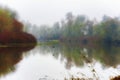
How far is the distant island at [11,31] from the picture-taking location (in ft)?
68.1

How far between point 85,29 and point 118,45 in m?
2.41

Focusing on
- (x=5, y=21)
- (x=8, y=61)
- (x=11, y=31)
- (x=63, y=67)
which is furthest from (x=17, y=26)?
(x=63, y=67)

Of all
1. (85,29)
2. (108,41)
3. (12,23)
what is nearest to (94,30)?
(85,29)

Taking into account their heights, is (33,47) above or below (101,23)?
below

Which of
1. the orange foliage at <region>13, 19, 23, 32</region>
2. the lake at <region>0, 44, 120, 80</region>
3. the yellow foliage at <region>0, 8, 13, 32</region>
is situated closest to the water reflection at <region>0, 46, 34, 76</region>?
the lake at <region>0, 44, 120, 80</region>

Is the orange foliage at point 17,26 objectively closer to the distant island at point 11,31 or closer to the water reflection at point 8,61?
the distant island at point 11,31

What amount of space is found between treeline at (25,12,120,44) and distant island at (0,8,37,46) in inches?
46.2

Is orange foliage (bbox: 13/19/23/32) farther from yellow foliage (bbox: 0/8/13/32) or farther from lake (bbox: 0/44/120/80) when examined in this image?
lake (bbox: 0/44/120/80)

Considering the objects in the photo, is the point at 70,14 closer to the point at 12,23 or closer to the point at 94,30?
the point at 94,30

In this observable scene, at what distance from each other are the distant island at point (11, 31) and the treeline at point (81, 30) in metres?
1.17

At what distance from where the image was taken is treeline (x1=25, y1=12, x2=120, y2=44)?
17.9 m

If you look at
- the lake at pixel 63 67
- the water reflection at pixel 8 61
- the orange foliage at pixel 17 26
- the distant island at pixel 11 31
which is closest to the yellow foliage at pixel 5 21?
the distant island at pixel 11 31

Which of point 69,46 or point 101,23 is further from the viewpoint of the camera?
Result: point 101,23

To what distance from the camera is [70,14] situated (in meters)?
21.7
